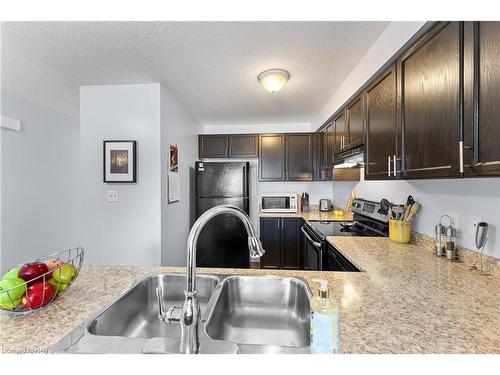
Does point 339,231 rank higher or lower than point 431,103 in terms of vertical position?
lower

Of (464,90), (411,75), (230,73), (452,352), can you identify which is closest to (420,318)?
(452,352)

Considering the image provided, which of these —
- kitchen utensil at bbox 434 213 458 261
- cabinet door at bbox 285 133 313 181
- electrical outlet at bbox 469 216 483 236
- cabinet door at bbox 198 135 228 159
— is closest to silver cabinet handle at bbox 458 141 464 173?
electrical outlet at bbox 469 216 483 236

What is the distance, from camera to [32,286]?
766 millimetres

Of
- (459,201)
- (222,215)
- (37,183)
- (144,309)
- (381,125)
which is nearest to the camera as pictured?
(144,309)

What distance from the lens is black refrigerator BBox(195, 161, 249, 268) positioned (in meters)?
3.15

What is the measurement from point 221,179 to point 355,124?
1860 millimetres

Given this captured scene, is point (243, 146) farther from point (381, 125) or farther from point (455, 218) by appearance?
point (455, 218)

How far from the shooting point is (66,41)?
1726 mm

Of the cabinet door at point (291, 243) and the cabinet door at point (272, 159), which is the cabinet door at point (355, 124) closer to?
the cabinet door at point (291, 243)

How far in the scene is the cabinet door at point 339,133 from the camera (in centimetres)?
236

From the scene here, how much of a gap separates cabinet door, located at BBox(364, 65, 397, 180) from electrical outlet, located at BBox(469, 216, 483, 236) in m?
0.45

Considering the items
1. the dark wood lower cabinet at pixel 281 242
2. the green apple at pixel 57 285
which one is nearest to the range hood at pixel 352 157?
the dark wood lower cabinet at pixel 281 242

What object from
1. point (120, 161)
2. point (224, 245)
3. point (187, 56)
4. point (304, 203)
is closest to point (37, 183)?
point (120, 161)

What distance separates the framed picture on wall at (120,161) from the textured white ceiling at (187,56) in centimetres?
64
